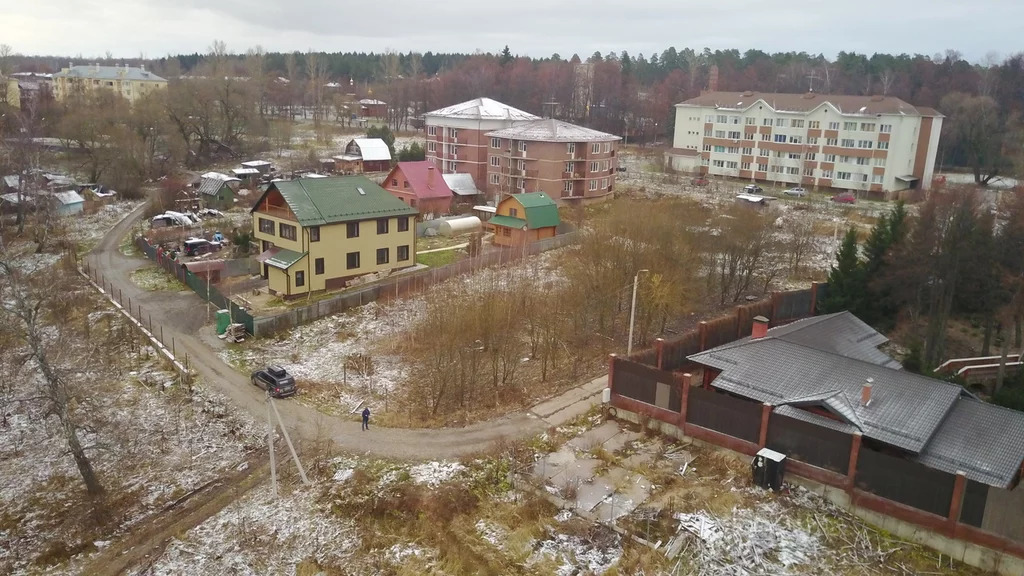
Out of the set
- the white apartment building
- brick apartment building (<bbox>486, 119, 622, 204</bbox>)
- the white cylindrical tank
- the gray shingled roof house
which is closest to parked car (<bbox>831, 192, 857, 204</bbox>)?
the white apartment building

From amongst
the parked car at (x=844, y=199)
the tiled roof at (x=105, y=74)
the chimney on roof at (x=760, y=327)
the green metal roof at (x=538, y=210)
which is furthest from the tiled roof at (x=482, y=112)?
the tiled roof at (x=105, y=74)

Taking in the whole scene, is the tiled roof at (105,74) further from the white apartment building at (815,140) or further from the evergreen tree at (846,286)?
the evergreen tree at (846,286)

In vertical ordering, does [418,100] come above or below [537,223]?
A: above

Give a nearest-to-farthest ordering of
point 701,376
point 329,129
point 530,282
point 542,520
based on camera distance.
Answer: point 542,520 → point 701,376 → point 530,282 → point 329,129

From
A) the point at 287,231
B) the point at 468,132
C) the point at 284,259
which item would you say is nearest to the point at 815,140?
the point at 468,132

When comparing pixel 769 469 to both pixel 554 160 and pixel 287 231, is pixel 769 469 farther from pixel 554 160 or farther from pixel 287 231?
pixel 554 160

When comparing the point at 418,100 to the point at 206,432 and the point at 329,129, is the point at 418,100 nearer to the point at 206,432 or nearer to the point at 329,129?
the point at 329,129

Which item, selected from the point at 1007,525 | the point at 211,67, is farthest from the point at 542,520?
the point at 211,67
